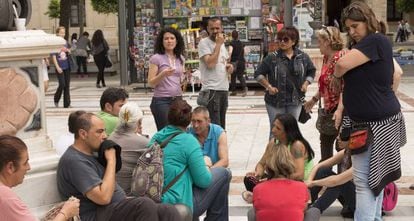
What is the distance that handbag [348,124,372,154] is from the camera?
17.3 feet

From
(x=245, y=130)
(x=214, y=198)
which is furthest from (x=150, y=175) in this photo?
(x=245, y=130)

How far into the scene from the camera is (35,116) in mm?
5250

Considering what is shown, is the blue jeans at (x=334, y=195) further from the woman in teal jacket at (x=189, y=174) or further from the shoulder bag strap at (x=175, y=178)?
the shoulder bag strap at (x=175, y=178)

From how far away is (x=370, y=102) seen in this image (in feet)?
17.1

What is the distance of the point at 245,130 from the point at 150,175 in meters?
6.46

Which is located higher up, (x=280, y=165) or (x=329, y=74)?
(x=329, y=74)

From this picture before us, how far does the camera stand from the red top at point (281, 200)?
488cm

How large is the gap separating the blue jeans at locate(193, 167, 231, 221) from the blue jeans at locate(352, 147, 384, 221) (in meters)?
0.93

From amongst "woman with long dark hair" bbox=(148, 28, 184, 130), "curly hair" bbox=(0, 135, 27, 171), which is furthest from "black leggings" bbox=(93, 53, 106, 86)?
"curly hair" bbox=(0, 135, 27, 171)

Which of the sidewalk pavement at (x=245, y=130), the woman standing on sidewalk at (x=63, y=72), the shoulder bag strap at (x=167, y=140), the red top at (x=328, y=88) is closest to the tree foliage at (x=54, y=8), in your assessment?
the sidewalk pavement at (x=245, y=130)

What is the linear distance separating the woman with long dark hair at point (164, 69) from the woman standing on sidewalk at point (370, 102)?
2.71 metres

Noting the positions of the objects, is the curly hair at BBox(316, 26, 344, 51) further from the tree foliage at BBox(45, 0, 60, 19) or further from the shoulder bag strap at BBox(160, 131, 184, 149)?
the tree foliage at BBox(45, 0, 60, 19)

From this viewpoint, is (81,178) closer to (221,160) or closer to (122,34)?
(221,160)

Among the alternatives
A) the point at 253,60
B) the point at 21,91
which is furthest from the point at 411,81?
the point at 21,91
